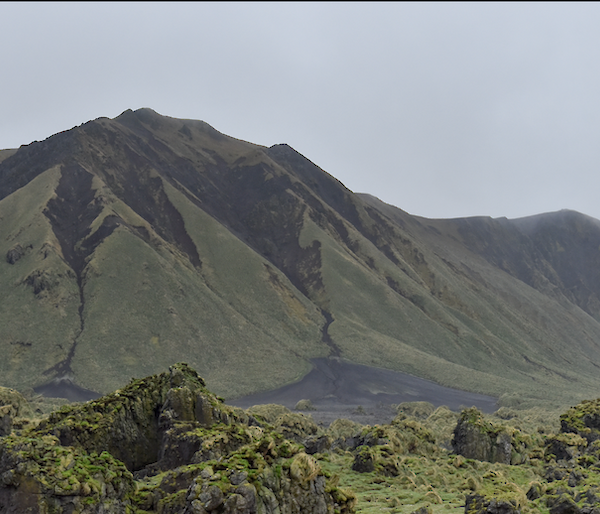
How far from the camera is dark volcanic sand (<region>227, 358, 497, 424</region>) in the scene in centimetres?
8325

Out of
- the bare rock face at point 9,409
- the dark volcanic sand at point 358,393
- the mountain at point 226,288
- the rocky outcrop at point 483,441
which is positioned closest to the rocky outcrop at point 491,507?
the rocky outcrop at point 483,441

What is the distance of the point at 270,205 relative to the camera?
17650 cm

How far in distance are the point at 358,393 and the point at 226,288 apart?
156ft

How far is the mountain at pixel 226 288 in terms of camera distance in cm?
9944

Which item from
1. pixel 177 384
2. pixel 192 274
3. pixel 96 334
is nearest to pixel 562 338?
pixel 192 274

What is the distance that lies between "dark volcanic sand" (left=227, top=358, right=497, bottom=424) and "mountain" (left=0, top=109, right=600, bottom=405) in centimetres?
394

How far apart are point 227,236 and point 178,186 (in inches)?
1202

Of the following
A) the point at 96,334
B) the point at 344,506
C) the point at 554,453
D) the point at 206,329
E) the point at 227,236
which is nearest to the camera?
the point at 344,506

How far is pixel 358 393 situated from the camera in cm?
9525

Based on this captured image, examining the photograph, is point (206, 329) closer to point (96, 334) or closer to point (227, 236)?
point (96, 334)

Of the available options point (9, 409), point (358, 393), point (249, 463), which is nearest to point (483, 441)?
point (249, 463)

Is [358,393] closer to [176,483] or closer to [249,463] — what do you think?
[176,483]

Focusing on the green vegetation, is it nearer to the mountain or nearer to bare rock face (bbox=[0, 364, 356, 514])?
bare rock face (bbox=[0, 364, 356, 514])

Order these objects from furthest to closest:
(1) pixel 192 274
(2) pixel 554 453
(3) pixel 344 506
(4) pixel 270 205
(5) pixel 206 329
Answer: (4) pixel 270 205, (1) pixel 192 274, (5) pixel 206 329, (2) pixel 554 453, (3) pixel 344 506
